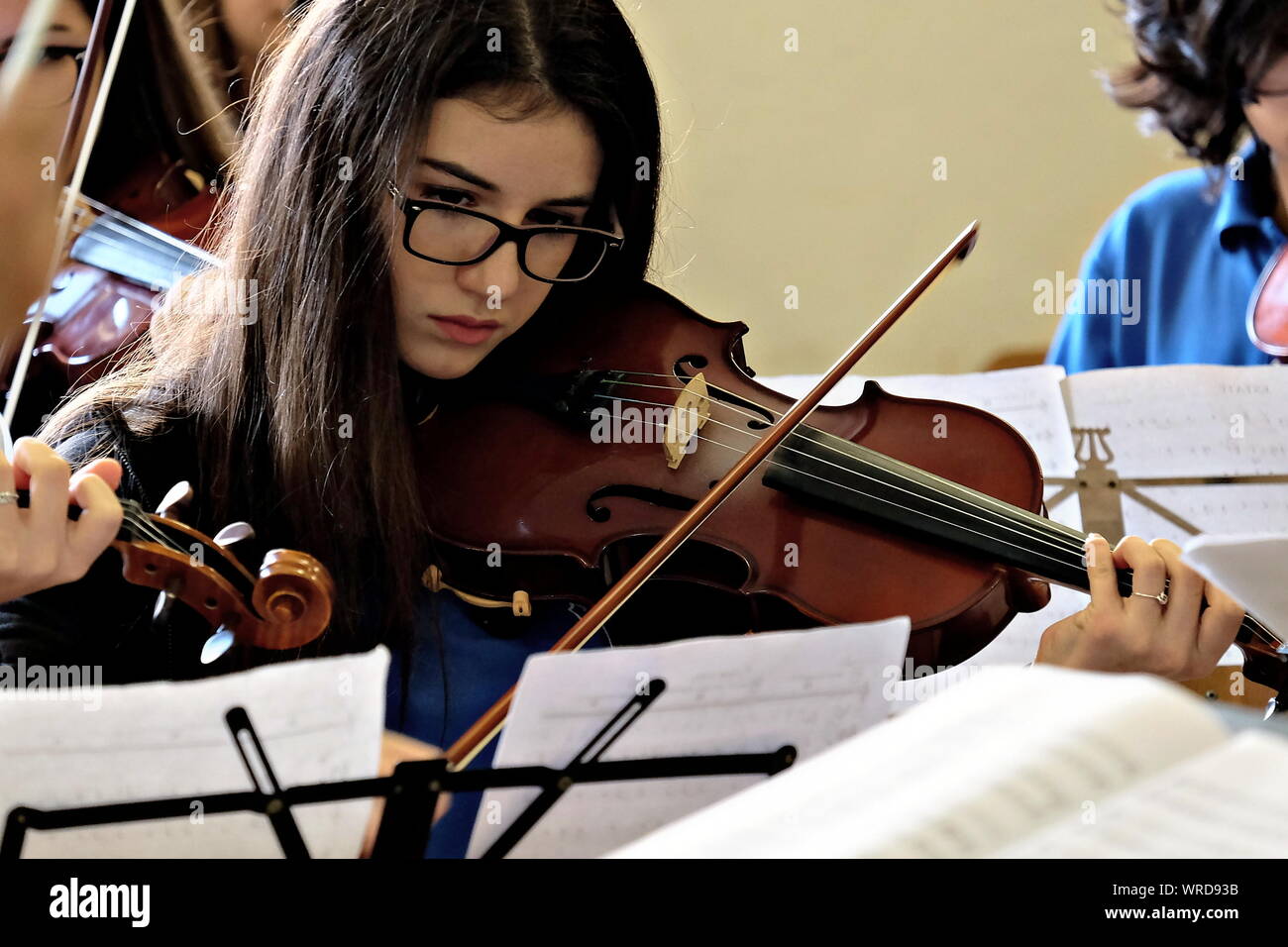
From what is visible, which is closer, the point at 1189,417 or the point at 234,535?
the point at 234,535

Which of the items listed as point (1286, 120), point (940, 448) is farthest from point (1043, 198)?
point (940, 448)

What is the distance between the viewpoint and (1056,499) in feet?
4.00

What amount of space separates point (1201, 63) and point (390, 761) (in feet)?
4.52

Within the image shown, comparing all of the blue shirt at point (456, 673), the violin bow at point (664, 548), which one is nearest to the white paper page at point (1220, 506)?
the violin bow at point (664, 548)

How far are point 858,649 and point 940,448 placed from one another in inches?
19.2

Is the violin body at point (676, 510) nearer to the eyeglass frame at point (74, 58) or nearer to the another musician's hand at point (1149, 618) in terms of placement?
the another musician's hand at point (1149, 618)

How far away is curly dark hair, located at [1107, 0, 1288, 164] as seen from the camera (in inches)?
54.1

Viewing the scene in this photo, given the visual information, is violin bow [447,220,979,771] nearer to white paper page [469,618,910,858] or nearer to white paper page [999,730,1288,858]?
white paper page [469,618,910,858]

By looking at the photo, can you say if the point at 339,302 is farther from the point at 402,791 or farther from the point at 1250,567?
the point at 1250,567

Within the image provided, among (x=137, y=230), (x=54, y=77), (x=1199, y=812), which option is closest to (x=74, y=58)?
(x=54, y=77)

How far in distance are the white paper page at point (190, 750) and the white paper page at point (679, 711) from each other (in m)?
0.07

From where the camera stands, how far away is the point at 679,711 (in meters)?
0.57

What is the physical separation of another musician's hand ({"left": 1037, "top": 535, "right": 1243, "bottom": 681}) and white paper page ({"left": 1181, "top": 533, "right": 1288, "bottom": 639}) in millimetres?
240
